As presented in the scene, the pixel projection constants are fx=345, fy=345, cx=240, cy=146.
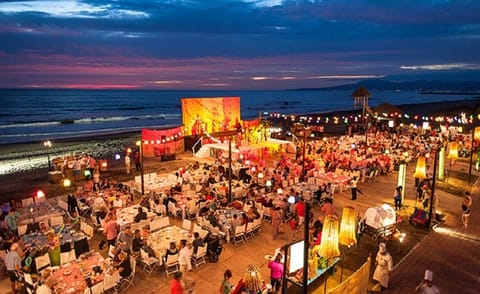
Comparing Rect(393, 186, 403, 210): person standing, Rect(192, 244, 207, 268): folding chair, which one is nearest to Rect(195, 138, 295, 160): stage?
Rect(393, 186, 403, 210): person standing

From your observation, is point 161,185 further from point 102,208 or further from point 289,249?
point 289,249

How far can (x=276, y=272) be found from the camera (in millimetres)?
9102

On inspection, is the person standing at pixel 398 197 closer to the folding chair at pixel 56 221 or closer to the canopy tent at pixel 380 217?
the canopy tent at pixel 380 217

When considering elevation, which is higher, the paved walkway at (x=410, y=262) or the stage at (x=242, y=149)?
the stage at (x=242, y=149)

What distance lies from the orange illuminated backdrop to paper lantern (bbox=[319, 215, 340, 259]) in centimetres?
1976

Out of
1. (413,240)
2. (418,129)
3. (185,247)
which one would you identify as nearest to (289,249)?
(185,247)

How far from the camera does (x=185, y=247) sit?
9906 millimetres

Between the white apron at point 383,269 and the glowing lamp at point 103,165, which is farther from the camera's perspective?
the glowing lamp at point 103,165

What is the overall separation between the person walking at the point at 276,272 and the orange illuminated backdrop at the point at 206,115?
18.9 meters

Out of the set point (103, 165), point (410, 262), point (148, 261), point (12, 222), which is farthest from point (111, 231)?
point (103, 165)

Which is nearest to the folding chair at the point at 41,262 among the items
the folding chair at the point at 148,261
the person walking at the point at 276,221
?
the folding chair at the point at 148,261

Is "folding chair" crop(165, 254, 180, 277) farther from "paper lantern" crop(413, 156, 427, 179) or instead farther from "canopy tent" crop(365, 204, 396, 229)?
"paper lantern" crop(413, 156, 427, 179)

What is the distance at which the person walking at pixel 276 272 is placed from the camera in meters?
9.09

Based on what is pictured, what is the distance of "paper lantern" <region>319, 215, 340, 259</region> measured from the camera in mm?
8320
